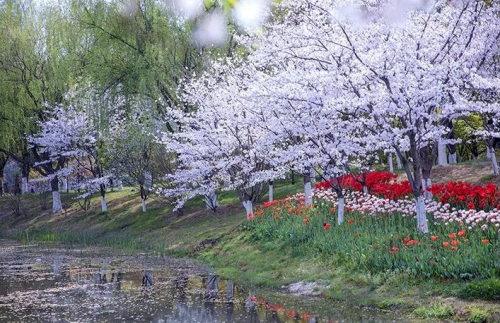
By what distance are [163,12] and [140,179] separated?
728 centimetres

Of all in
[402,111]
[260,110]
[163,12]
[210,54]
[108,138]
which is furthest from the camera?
[108,138]

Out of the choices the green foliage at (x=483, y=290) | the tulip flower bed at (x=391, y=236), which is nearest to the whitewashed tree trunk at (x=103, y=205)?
the tulip flower bed at (x=391, y=236)

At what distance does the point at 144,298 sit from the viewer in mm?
12852

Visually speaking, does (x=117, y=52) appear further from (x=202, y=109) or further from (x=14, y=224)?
(x=14, y=224)

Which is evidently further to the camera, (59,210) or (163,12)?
(59,210)

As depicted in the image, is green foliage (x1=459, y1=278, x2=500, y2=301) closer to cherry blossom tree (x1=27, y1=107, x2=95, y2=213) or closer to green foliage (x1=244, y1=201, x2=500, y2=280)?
green foliage (x1=244, y1=201, x2=500, y2=280)

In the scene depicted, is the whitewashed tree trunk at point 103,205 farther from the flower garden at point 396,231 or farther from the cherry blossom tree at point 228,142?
the flower garden at point 396,231

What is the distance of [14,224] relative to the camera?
36250 millimetres

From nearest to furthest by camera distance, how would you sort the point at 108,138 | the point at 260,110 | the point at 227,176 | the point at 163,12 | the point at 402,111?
the point at 402,111 → the point at 260,110 → the point at 227,176 → the point at 163,12 → the point at 108,138

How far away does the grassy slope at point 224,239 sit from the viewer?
444 inches

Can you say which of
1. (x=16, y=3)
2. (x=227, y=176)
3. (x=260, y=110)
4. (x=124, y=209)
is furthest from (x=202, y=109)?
(x=16, y=3)

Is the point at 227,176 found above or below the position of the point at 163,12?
below

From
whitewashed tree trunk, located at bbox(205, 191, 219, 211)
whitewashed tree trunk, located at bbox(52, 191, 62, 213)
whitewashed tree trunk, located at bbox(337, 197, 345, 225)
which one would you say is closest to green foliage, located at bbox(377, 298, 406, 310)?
whitewashed tree trunk, located at bbox(337, 197, 345, 225)

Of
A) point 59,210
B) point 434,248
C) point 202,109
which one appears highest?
point 202,109
